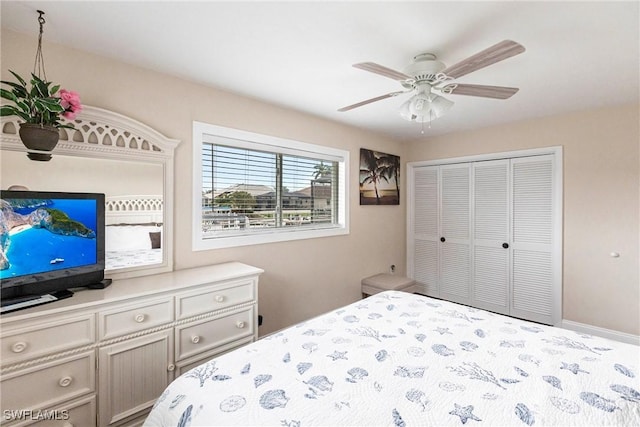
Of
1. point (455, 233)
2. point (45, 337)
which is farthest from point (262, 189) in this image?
point (455, 233)

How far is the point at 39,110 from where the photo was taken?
1586 millimetres

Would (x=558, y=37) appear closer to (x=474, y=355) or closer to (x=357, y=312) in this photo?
(x=474, y=355)

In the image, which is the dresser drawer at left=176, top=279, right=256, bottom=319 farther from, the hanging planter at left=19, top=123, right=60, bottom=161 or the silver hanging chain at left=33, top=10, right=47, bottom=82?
the silver hanging chain at left=33, top=10, right=47, bottom=82

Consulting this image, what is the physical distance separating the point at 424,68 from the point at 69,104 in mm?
2036

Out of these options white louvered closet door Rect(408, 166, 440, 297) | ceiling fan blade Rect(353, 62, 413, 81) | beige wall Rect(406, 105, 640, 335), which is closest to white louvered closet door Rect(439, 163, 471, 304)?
white louvered closet door Rect(408, 166, 440, 297)

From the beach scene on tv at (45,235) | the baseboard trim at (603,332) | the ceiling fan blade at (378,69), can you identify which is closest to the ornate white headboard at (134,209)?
the beach scene on tv at (45,235)

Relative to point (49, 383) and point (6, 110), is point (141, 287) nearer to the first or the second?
point (49, 383)

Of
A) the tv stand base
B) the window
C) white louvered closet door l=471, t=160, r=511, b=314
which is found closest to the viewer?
the tv stand base

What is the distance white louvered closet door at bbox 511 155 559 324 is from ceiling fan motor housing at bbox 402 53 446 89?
2.37 metres

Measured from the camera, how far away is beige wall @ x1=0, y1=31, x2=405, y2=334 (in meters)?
1.95

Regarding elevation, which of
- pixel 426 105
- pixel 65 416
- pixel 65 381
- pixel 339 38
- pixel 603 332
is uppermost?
pixel 339 38

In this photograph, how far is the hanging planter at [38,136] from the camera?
1580 millimetres

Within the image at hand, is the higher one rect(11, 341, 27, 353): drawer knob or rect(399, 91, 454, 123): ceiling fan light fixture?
rect(399, 91, 454, 123): ceiling fan light fixture

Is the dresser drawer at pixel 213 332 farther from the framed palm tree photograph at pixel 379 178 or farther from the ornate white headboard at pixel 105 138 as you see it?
the framed palm tree photograph at pixel 379 178
